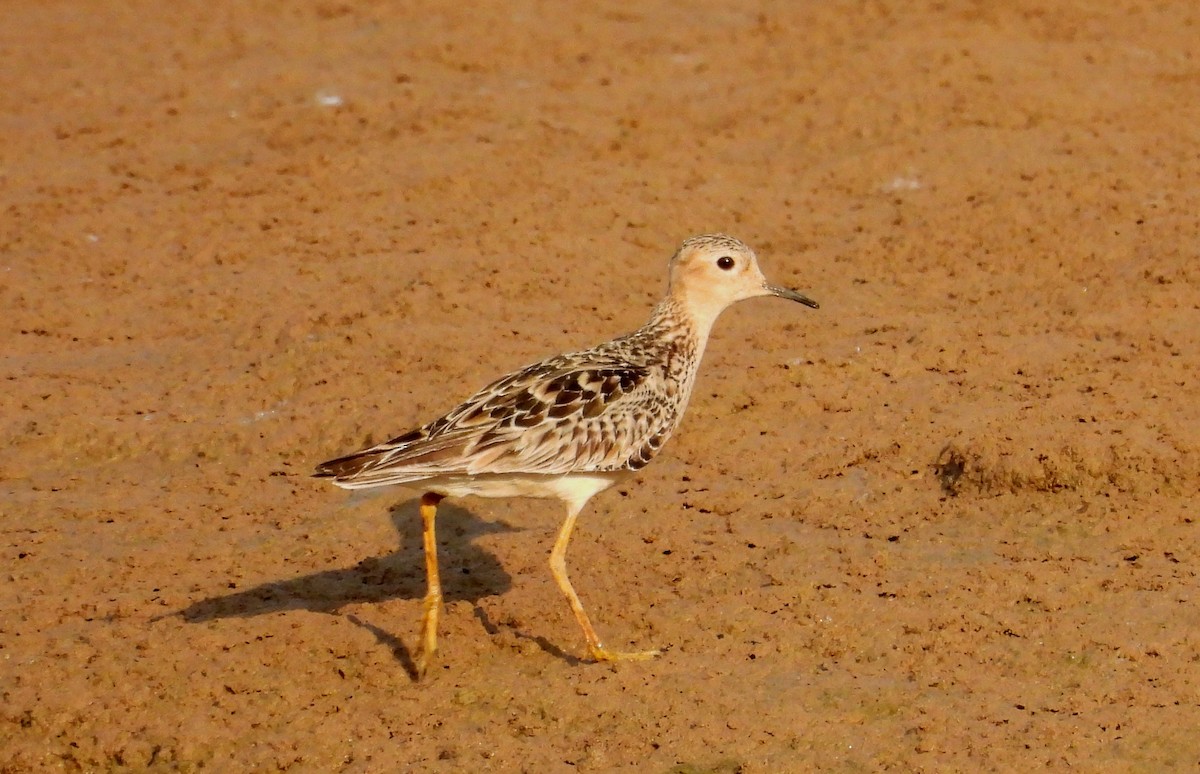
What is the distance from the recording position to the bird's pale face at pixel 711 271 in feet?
28.6

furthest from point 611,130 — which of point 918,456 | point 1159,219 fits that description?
point 918,456

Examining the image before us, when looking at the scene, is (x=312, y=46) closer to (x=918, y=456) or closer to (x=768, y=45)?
(x=768, y=45)

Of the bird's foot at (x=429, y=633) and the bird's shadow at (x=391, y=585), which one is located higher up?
the bird's foot at (x=429, y=633)

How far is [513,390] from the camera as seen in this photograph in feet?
26.0

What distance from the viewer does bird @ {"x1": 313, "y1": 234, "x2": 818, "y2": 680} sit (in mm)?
7465

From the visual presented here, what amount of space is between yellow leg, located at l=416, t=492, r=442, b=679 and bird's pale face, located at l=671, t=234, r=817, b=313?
1.88m

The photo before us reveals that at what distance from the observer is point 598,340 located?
10750 mm

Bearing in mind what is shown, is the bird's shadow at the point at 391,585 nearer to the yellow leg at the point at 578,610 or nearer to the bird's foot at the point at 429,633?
the bird's foot at the point at 429,633

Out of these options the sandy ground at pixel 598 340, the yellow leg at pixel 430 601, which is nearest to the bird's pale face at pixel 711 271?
the sandy ground at pixel 598 340

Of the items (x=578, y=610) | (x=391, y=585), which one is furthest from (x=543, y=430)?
(x=391, y=585)

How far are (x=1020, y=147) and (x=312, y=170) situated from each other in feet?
18.3

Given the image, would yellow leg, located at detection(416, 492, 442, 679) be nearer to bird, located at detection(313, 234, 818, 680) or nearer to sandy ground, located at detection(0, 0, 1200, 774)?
bird, located at detection(313, 234, 818, 680)

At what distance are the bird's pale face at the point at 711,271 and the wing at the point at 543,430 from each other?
2.23ft

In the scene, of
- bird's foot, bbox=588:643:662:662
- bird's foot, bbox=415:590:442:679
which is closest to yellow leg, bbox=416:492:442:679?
bird's foot, bbox=415:590:442:679
